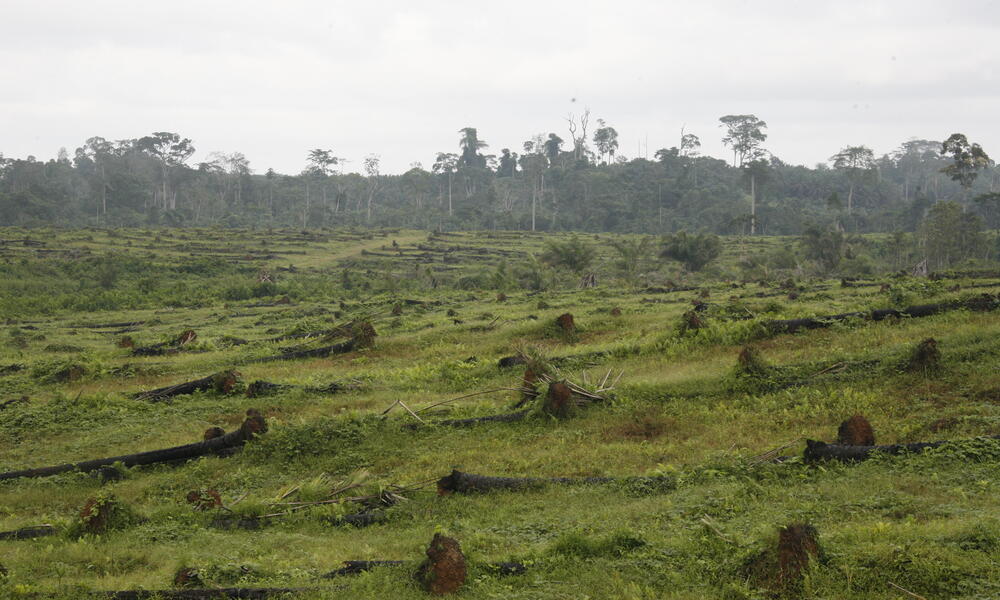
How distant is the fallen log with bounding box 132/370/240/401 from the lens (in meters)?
16.3

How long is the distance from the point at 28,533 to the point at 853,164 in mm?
99413

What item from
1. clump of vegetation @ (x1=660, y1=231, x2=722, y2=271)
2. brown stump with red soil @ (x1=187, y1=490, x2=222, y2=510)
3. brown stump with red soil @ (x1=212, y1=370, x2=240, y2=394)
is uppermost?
clump of vegetation @ (x1=660, y1=231, x2=722, y2=271)

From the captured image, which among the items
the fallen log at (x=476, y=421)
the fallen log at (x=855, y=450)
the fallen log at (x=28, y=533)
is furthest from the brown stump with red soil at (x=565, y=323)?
the fallen log at (x=28, y=533)

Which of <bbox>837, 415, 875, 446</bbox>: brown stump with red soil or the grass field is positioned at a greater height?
<bbox>837, 415, 875, 446</bbox>: brown stump with red soil

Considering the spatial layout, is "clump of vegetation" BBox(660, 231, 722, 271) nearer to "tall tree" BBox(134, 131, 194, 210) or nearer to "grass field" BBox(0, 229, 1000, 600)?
"grass field" BBox(0, 229, 1000, 600)

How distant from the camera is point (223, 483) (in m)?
11.4

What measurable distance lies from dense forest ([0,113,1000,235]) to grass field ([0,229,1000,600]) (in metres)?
54.9

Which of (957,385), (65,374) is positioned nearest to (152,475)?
(65,374)

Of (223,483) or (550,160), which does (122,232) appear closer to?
(223,483)

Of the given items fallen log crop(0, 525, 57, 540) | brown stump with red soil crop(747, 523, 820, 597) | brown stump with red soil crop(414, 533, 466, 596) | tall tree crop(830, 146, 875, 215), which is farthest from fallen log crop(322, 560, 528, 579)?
tall tree crop(830, 146, 875, 215)

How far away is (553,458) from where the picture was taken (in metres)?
11.2

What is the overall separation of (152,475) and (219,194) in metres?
90.2

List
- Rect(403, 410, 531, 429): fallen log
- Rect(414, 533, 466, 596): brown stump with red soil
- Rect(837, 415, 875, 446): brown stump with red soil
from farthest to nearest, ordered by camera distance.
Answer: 1. Rect(403, 410, 531, 429): fallen log
2. Rect(837, 415, 875, 446): brown stump with red soil
3. Rect(414, 533, 466, 596): brown stump with red soil

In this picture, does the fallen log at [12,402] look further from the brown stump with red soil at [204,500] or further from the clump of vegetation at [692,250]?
the clump of vegetation at [692,250]
